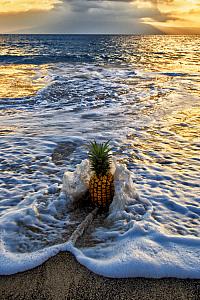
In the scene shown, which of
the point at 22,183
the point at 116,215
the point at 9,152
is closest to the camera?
the point at 116,215

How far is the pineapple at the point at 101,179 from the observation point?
17.9ft

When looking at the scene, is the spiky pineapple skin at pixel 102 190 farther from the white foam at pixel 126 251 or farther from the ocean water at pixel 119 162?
the ocean water at pixel 119 162

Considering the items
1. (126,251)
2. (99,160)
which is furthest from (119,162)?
(126,251)

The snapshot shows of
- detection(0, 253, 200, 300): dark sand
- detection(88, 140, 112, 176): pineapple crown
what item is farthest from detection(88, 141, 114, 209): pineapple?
detection(0, 253, 200, 300): dark sand

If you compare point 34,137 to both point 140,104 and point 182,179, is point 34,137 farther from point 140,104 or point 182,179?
point 140,104

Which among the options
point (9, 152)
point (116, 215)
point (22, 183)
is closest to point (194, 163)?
point (116, 215)

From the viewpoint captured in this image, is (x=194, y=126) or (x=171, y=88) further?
(x=171, y=88)

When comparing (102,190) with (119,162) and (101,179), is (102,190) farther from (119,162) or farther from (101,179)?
(119,162)

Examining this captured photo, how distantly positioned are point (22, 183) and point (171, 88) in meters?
15.1

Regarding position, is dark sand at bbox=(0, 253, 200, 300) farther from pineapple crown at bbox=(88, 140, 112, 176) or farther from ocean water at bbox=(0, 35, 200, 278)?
pineapple crown at bbox=(88, 140, 112, 176)

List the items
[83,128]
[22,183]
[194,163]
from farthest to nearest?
[83,128] < [194,163] < [22,183]

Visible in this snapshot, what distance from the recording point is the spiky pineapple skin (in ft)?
18.2

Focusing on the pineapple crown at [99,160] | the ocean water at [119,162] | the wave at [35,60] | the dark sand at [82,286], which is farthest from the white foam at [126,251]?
the wave at [35,60]

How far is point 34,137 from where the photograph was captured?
1012 centimetres
